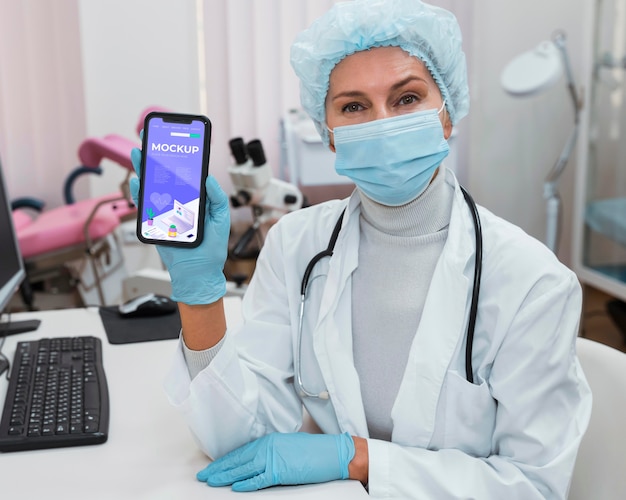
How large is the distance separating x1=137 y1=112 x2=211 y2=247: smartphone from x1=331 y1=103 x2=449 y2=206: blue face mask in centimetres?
26

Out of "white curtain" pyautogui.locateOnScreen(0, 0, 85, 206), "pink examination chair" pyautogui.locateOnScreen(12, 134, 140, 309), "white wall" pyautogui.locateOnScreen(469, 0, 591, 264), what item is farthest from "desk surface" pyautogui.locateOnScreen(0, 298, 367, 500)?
"white wall" pyautogui.locateOnScreen(469, 0, 591, 264)

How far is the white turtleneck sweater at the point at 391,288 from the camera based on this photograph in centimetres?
111

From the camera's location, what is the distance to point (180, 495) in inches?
37.6

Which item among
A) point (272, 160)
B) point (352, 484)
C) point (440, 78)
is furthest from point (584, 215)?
point (352, 484)

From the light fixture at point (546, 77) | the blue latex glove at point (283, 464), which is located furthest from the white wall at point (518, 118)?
the blue latex glove at point (283, 464)

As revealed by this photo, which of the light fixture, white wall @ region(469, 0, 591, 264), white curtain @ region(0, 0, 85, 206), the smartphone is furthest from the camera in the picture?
white wall @ region(469, 0, 591, 264)

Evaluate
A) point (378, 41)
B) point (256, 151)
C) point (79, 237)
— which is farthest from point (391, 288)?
point (79, 237)

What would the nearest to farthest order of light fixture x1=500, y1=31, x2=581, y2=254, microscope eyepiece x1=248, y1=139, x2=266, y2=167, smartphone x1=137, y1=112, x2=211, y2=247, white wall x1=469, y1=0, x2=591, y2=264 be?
smartphone x1=137, y1=112, x2=211, y2=247
microscope eyepiece x1=248, y1=139, x2=266, y2=167
light fixture x1=500, y1=31, x2=581, y2=254
white wall x1=469, y1=0, x2=591, y2=264

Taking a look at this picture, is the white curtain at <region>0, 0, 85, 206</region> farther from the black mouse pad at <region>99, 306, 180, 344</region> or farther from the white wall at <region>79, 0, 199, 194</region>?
the black mouse pad at <region>99, 306, 180, 344</region>

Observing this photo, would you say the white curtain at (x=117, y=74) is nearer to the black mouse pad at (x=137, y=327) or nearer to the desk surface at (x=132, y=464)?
the black mouse pad at (x=137, y=327)

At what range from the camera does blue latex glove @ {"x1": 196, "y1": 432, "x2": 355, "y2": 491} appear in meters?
0.98

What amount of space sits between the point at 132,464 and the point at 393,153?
57cm

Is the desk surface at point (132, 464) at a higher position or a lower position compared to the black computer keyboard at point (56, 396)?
lower

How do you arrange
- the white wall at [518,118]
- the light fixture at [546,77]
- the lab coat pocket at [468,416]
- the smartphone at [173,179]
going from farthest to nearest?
the white wall at [518,118] → the light fixture at [546,77] → the lab coat pocket at [468,416] → the smartphone at [173,179]
